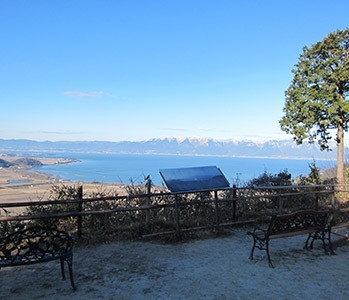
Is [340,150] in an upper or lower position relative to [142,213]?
upper

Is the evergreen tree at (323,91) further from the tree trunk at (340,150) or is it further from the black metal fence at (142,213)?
the black metal fence at (142,213)

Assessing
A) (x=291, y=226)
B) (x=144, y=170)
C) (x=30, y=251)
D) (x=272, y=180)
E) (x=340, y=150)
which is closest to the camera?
(x=30, y=251)

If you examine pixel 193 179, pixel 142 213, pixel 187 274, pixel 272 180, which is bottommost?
pixel 187 274

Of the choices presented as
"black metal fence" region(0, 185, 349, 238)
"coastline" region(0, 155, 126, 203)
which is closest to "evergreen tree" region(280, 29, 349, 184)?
"black metal fence" region(0, 185, 349, 238)

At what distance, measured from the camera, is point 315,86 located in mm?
12266

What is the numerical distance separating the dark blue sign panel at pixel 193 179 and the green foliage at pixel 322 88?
7276 millimetres

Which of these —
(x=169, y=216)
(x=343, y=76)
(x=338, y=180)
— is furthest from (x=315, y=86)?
(x=169, y=216)

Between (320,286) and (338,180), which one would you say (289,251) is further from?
(338,180)

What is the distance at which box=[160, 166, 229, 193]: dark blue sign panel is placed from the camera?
6.21 meters

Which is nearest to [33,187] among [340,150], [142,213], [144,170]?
[144,170]

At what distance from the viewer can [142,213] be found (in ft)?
24.7

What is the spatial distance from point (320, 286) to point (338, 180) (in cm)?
955

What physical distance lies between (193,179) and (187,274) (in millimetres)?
2244

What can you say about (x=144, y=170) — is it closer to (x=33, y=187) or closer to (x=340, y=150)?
(x=33, y=187)
